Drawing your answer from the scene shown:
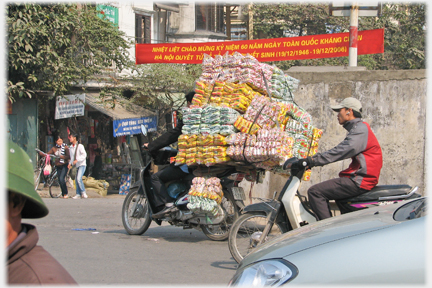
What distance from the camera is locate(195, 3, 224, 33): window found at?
2158 centimetres

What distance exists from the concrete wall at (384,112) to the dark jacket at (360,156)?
3144mm

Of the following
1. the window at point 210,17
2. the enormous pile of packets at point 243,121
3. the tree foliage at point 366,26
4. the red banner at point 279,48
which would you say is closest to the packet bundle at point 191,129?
the enormous pile of packets at point 243,121

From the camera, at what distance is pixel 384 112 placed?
26.0 feet

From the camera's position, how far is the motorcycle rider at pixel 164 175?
253 inches

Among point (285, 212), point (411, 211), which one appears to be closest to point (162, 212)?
point (285, 212)

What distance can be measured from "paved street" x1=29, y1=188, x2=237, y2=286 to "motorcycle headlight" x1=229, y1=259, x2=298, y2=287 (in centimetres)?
187

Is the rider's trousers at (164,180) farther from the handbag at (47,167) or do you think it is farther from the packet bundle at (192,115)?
the handbag at (47,167)

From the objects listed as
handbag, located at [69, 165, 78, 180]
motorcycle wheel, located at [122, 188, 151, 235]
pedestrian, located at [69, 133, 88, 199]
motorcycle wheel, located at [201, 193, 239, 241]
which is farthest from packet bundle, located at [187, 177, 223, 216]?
handbag, located at [69, 165, 78, 180]

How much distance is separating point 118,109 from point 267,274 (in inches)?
561

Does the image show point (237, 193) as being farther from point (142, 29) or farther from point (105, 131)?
point (142, 29)

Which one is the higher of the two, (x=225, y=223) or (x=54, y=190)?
(x=225, y=223)

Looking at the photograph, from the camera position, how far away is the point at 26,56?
13.6m

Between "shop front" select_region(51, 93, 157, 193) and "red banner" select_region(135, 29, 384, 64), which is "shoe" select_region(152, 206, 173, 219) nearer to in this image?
"red banner" select_region(135, 29, 384, 64)

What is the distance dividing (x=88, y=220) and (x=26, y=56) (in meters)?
7.02
